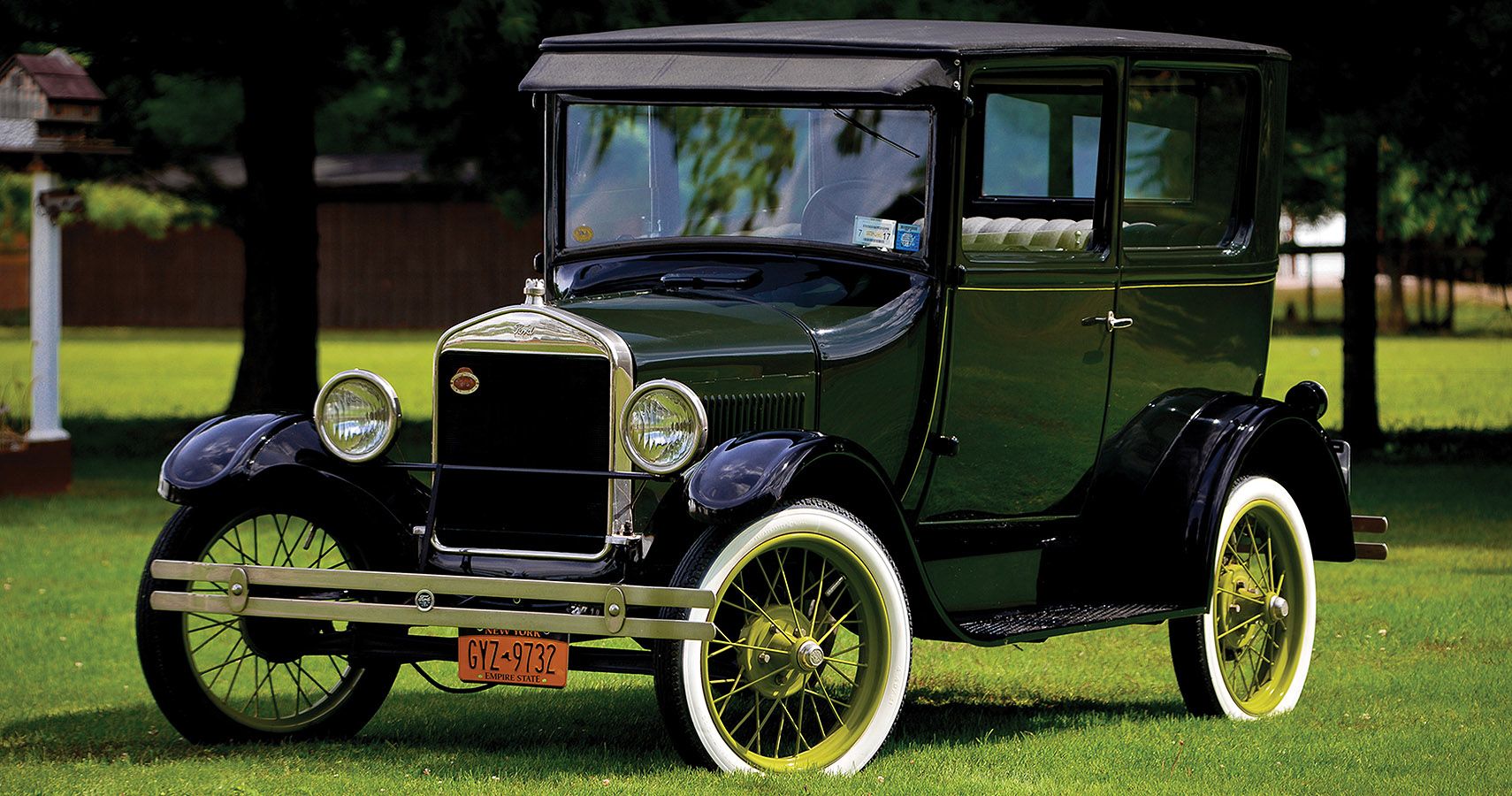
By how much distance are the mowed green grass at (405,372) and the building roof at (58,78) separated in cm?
212

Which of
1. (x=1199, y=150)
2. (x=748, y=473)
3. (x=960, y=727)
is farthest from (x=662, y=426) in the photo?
(x=1199, y=150)

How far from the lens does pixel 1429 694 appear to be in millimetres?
7457

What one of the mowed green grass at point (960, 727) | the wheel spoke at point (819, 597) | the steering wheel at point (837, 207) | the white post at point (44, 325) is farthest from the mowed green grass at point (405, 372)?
the wheel spoke at point (819, 597)

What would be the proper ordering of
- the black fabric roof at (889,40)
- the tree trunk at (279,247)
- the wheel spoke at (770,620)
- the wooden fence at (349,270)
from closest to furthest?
the wheel spoke at (770,620) < the black fabric roof at (889,40) < the tree trunk at (279,247) < the wooden fence at (349,270)

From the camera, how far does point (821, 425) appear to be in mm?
6375

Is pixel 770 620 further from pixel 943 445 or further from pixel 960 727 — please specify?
pixel 960 727

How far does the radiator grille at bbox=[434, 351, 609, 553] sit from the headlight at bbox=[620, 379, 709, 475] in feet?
0.58

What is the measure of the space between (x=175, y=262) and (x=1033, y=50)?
38004 millimetres

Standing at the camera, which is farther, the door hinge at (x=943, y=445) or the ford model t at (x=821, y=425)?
the door hinge at (x=943, y=445)

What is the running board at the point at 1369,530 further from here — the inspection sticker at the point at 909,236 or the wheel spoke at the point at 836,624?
the wheel spoke at the point at 836,624

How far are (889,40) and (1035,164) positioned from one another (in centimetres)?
170

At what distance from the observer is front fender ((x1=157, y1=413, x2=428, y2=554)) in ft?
20.8

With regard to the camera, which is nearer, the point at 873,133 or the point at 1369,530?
the point at 873,133

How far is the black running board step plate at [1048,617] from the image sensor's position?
255 inches
